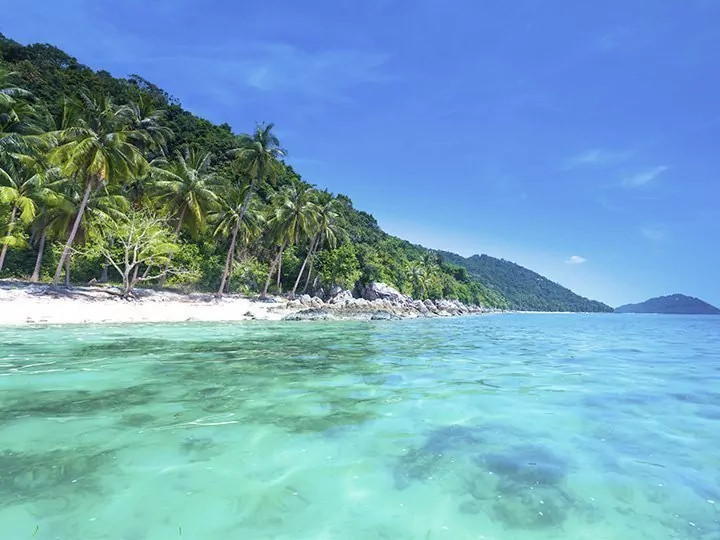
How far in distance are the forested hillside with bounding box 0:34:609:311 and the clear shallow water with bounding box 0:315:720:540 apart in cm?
2095

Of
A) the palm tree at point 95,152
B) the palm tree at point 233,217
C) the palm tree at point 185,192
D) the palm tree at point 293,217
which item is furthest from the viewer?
the palm tree at point 293,217

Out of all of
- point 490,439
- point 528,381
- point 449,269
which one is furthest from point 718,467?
point 449,269

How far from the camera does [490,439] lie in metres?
4.89

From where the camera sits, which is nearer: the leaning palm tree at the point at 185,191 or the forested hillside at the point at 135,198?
the forested hillside at the point at 135,198

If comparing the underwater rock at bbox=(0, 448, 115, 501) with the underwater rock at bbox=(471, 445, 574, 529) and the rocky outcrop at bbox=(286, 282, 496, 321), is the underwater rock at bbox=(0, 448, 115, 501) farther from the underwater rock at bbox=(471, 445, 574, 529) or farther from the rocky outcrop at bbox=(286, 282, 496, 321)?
the rocky outcrop at bbox=(286, 282, 496, 321)

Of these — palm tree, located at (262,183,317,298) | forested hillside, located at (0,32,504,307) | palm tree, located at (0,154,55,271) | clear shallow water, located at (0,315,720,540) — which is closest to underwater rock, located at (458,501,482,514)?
clear shallow water, located at (0,315,720,540)

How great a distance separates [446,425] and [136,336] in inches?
524

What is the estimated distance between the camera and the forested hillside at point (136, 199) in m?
25.1

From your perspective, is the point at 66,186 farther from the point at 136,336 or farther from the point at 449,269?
the point at 449,269

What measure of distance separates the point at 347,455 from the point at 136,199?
39.8 meters

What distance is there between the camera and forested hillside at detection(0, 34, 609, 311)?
82.3ft

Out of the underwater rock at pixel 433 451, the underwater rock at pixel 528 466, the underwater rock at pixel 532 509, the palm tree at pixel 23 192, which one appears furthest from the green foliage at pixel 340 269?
the underwater rock at pixel 532 509

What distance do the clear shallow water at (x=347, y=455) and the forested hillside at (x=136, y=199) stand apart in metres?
20.9

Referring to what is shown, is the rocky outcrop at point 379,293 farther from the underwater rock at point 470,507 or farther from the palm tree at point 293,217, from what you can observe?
the underwater rock at point 470,507
